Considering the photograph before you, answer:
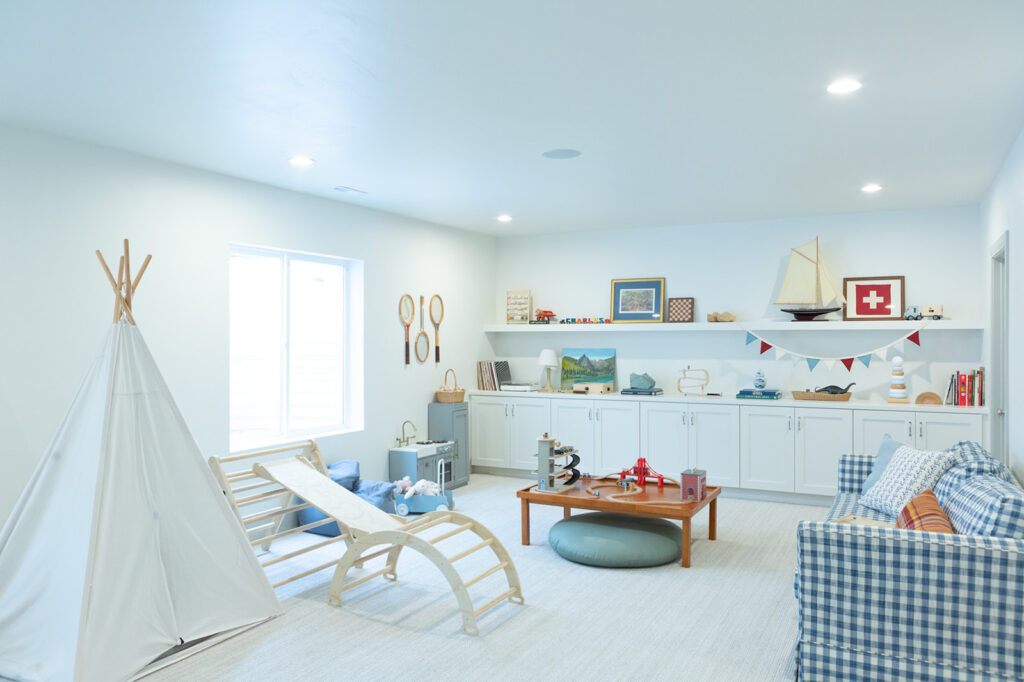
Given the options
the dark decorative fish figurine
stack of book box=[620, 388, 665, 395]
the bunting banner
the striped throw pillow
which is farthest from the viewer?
stack of book box=[620, 388, 665, 395]

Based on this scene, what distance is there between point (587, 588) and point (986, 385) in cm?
370

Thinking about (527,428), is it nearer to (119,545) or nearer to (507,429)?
(507,429)

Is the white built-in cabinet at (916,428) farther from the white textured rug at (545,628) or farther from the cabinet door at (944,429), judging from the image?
the white textured rug at (545,628)

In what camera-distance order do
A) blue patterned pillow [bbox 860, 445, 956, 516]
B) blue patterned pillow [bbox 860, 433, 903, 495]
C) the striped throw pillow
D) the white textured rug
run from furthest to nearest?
blue patterned pillow [bbox 860, 433, 903, 495], blue patterned pillow [bbox 860, 445, 956, 516], the white textured rug, the striped throw pillow

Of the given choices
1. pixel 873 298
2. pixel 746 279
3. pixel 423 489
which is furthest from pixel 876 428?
pixel 423 489

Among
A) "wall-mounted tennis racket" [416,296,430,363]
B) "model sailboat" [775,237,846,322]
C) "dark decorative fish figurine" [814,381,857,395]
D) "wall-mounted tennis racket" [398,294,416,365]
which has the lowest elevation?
"dark decorative fish figurine" [814,381,857,395]

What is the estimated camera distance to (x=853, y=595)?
2.67 metres

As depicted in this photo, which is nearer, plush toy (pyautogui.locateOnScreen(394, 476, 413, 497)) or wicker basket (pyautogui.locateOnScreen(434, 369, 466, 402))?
plush toy (pyautogui.locateOnScreen(394, 476, 413, 497))

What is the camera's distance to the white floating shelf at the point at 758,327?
5.86m

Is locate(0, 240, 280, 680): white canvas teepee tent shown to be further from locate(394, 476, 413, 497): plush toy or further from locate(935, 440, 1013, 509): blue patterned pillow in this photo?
locate(935, 440, 1013, 509): blue patterned pillow

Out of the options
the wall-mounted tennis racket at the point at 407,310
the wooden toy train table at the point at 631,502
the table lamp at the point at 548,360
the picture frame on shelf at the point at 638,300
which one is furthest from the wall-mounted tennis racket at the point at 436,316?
the wooden toy train table at the point at 631,502

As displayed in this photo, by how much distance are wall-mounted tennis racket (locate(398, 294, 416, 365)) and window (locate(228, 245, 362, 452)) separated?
0.51 meters

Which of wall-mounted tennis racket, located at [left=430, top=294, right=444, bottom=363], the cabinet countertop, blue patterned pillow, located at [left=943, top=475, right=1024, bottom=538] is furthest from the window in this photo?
blue patterned pillow, located at [left=943, top=475, right=1024, bottom=538]

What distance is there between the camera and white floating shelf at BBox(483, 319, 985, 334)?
19.2 feet
